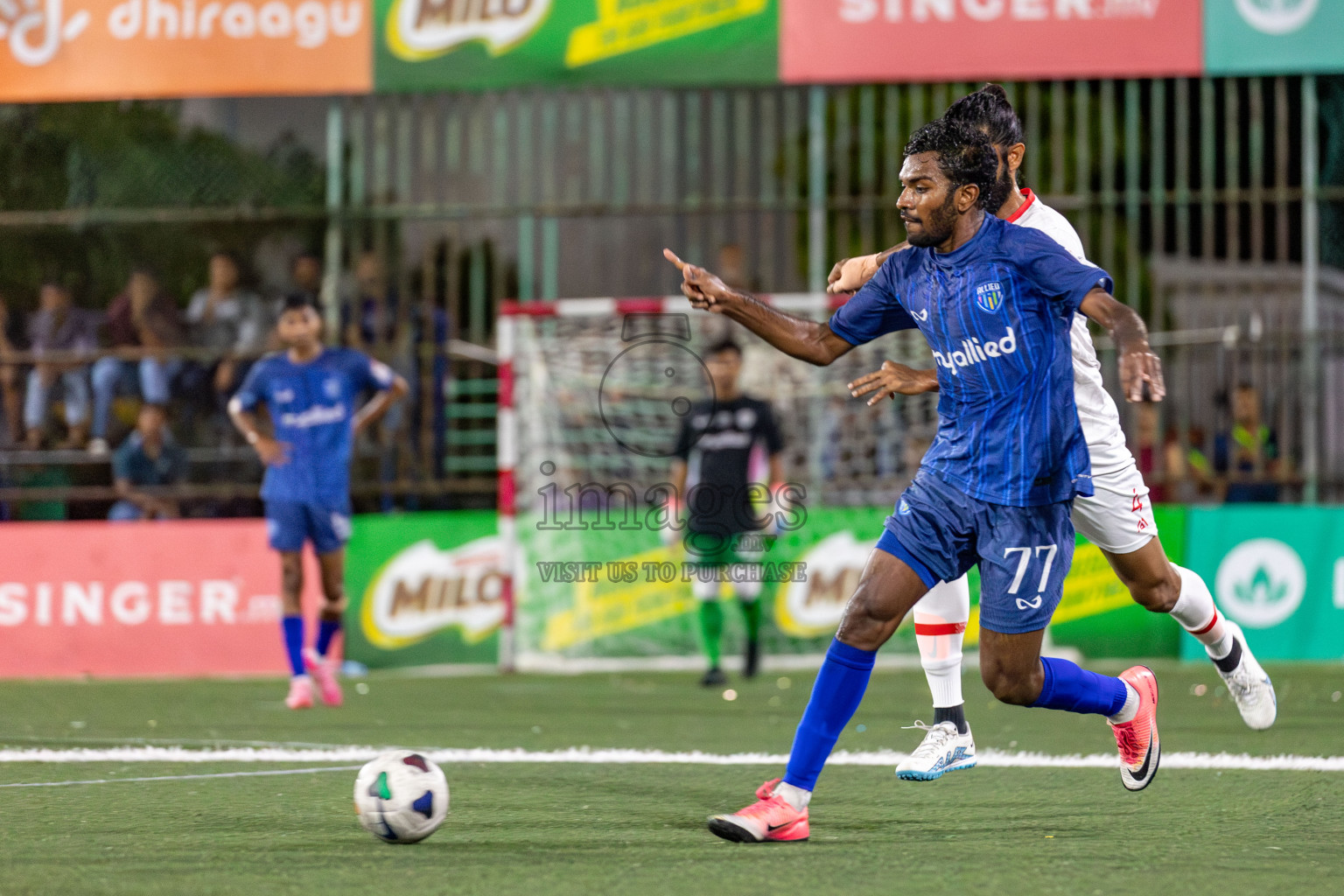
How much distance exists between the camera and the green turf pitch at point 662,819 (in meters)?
4.00

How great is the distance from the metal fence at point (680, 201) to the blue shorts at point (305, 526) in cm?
214

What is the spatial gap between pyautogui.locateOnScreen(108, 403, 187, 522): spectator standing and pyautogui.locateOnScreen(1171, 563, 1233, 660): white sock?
24.9 feet

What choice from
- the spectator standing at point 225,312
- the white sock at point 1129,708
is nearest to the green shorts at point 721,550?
the spectator standing at point 225,312

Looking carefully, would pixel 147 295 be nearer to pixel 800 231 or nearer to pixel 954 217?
pixel 800 231

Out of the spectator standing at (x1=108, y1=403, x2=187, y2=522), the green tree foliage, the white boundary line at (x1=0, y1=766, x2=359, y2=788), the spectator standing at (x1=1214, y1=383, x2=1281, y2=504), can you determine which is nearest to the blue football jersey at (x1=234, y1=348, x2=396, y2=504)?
the spectator standing at (x1=108, y1=403, x2=187, y2=522)

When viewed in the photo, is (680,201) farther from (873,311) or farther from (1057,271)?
(1057,271)

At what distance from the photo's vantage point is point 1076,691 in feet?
16.1

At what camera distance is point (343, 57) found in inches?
443

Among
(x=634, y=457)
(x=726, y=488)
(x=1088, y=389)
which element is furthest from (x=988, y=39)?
(x=1088, y=389)

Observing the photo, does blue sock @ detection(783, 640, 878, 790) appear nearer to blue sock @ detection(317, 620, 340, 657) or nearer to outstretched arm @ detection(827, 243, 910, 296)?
outstretched arm @ detection(827, 243, 910, 296)

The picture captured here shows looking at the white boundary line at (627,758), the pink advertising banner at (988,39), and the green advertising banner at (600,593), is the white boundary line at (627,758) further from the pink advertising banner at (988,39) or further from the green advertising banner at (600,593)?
the pink advertising banner at (988,39)

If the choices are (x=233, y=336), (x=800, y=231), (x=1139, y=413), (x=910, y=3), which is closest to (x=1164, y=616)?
(x=1139, y=413)

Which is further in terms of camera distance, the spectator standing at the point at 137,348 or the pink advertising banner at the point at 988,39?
the spectator standing at the point at 137,348

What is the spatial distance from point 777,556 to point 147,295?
4.77m
